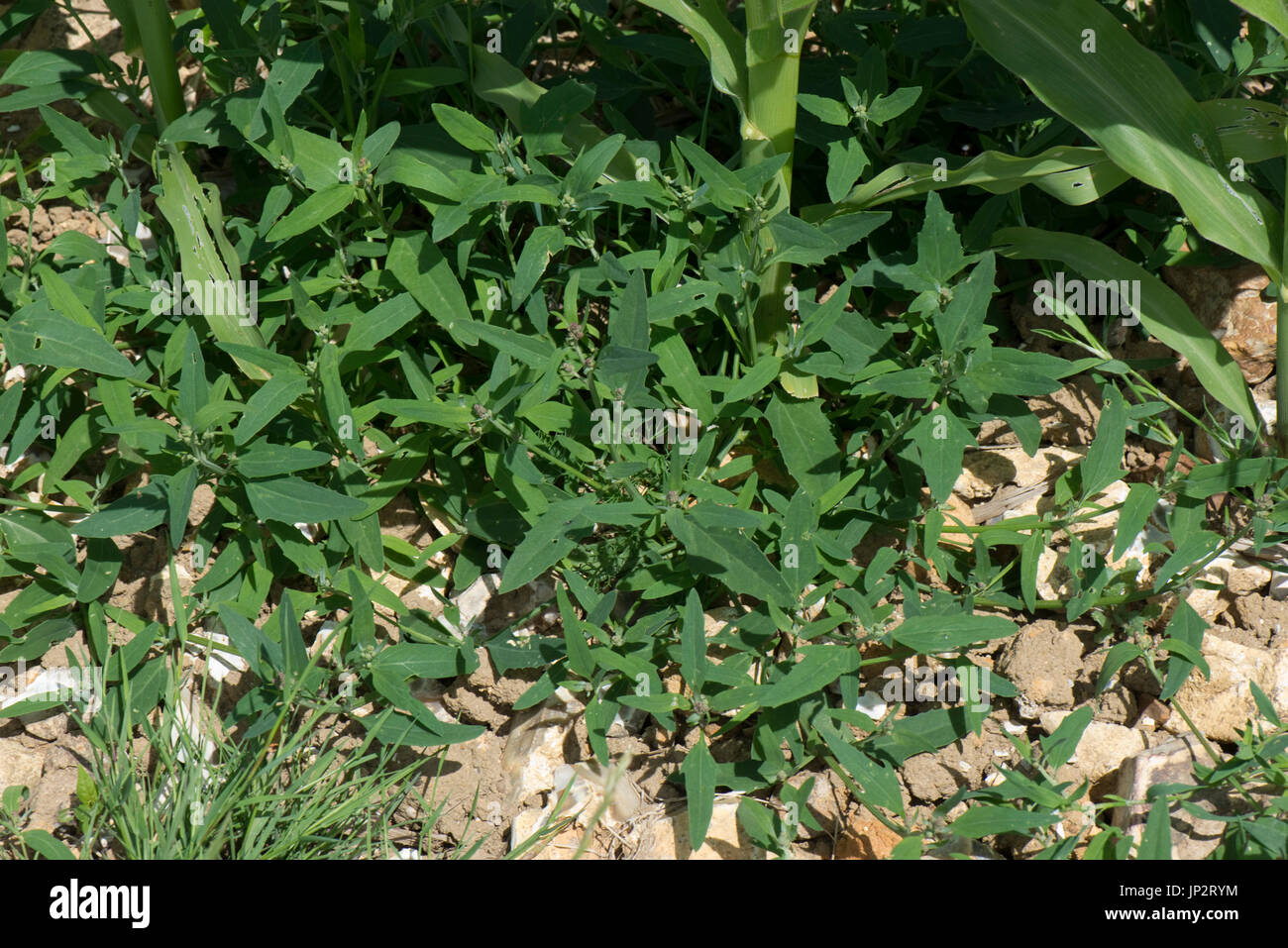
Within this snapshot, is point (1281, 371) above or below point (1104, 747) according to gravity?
above

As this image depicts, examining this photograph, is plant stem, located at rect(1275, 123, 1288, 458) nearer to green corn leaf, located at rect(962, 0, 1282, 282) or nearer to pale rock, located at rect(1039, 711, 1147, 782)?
green corn leaf, located at rect(962, 0, 1282, 282)

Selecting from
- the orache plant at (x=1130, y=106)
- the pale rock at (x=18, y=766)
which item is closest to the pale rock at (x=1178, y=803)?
the orache plant at (x=1130, y=106)

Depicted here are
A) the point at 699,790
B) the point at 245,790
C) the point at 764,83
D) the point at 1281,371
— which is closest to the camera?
the point at 699,790

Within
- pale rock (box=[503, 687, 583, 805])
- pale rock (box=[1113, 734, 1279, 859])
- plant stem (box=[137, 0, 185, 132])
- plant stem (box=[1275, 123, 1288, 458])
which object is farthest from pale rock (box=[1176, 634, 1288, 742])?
plant stem (box=[137, 0, 185, 132])

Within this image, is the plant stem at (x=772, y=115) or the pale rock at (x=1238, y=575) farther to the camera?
the pale rock at (x=1238, y=575)

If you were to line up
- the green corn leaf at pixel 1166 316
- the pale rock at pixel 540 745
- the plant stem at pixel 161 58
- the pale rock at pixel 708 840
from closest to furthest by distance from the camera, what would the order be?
the pale rock at pixel 708 840 < the pale rock at pixel 540 745 < the green corn leaf at pixel 1166 316 < the plant stem at pixel 161 58

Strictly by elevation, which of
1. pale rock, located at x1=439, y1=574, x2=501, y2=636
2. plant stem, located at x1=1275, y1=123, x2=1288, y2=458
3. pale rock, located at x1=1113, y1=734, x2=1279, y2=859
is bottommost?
pale rock, located at x1=1113, y1=734, x2=1279, y2=859

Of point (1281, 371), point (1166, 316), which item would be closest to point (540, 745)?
point (1166, 316)

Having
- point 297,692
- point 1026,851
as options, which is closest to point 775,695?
point 1026,851

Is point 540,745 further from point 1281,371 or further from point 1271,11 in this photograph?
point 1271,11

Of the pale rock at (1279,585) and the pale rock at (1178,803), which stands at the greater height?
the pale rock at (1279,585)

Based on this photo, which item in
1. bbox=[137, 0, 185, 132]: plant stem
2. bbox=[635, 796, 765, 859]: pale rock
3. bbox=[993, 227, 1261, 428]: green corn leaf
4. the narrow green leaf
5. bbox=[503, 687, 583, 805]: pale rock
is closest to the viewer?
the narrow green leaf

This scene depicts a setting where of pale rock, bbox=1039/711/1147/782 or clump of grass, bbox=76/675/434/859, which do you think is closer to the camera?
clump of grass, bbox=76/675/434/859

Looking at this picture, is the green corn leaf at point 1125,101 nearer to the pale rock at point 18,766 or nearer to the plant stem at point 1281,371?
the plant stem at point 1281,371
